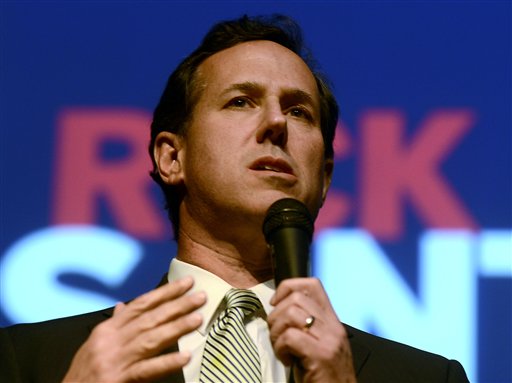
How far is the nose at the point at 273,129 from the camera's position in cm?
218

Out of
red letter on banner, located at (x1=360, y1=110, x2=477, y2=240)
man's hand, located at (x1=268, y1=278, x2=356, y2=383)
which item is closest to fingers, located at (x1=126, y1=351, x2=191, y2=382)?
man's hand, located at (x1=268, y1=278, x2=356, y2=383)

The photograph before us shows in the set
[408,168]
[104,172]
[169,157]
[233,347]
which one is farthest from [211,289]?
[408,168]

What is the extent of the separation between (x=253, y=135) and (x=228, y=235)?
8.5 inches

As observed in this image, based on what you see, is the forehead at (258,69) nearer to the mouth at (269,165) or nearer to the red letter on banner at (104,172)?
the mouth at (269,165)

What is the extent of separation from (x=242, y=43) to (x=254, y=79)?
183 mm

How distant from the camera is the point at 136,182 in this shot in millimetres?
2719

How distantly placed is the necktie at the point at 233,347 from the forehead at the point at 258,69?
48 cm

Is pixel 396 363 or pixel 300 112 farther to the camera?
pixel 300 112

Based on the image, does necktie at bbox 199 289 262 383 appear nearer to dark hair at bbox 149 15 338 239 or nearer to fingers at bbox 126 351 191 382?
fingers at bbox 126 351 191 382

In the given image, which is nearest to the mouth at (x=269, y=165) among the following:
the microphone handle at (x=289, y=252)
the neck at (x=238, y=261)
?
the neck at (x=238, y=261)

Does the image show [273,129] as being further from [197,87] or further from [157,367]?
[157,367]

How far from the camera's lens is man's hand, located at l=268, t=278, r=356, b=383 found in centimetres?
160

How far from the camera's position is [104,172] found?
8.94 feet

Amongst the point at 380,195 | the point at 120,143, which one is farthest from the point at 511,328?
the point at 120,143
